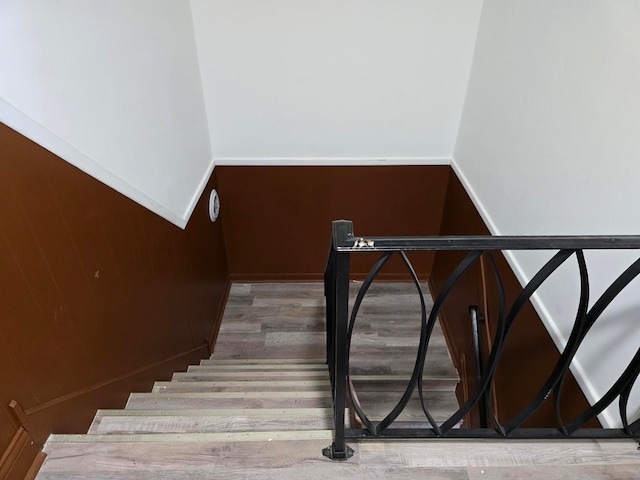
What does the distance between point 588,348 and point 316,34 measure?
229 cm

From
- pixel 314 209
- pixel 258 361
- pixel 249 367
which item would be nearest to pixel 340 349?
pixel 249 367

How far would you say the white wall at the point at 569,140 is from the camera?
53.3 inches

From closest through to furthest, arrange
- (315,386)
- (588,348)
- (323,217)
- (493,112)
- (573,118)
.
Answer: (588,348) < (573,118) < (315,386) < (493,112) < (323,217)

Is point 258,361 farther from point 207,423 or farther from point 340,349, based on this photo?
point 340,349

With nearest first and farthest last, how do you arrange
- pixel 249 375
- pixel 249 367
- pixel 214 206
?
pixel 249 375 < pixel 249 367 < pixel 214 206

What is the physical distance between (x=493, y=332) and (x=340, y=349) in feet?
5.32

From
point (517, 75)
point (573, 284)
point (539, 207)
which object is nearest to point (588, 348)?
point (573, 284)

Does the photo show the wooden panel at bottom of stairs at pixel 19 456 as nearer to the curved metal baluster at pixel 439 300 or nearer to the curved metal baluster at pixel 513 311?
the curved metal baluster at pixel 439 300

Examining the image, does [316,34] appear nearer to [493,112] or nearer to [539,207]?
[493,112]

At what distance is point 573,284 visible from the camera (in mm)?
Answer: 1623

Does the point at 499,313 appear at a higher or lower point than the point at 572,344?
higher

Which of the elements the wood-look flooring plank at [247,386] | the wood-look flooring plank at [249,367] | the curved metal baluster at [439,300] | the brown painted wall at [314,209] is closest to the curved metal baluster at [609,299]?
the curved metal baluster at [439,300]

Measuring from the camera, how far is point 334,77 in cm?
282

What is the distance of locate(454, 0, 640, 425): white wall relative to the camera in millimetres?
1354
